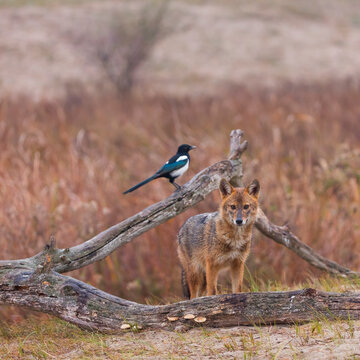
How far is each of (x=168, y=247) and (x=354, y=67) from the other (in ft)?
102

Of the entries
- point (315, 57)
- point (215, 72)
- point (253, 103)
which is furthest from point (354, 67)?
point (253, 103)

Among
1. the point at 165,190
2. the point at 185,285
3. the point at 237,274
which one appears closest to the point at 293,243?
the point at 237,274

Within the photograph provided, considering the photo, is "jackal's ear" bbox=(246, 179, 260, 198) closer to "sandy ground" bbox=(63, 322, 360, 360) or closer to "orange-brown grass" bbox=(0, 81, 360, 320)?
"sandy ground" bbox=(63, 322, 360, 360)

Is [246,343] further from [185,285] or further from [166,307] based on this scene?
[185,285]

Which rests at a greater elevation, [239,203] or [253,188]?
[253,188]

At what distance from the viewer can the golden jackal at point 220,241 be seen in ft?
15.8

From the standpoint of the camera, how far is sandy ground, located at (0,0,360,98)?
32781mm

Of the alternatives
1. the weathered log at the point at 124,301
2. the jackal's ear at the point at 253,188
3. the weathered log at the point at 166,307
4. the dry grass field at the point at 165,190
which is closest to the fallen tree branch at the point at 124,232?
the weathered log at the point at 124,301

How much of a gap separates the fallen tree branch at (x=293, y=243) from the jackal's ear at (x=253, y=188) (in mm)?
1003

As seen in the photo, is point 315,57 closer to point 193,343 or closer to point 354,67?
point 354,67

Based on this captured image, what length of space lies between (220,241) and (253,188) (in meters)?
0.52

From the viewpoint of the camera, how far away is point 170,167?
15.6 ft

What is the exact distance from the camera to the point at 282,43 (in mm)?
44188

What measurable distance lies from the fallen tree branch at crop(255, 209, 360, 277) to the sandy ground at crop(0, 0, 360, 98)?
1820 cm
